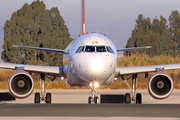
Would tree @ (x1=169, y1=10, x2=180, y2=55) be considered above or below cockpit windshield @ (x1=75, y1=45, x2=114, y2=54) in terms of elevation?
above

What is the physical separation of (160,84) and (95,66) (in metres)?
4.23

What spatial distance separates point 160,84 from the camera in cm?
1978

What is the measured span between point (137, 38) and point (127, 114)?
296ft

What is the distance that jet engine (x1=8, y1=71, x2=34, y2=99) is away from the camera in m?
19.4

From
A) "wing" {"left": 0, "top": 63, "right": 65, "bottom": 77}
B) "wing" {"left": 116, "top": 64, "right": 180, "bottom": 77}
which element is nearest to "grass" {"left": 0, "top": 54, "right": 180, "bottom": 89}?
"wing" {"left": 0, "top": 63, "right": 65, "bottom": 77}

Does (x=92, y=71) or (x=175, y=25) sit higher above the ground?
(x=175, y=25)

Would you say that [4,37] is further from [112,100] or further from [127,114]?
[127,114]

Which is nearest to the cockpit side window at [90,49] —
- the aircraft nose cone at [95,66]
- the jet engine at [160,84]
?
the aircraft nose cone at [95,66]

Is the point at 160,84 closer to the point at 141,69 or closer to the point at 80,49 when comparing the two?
the point at 141,69

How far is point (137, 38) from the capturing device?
334ft

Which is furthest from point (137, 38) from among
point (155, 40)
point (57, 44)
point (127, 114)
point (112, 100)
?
point (127, 114)

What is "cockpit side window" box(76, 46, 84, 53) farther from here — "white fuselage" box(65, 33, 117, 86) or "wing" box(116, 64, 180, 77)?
"wing" box(116, 64, 180, 77)

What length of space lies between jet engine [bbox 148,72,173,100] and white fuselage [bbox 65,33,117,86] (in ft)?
7.31

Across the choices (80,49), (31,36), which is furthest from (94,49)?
(31,36)
